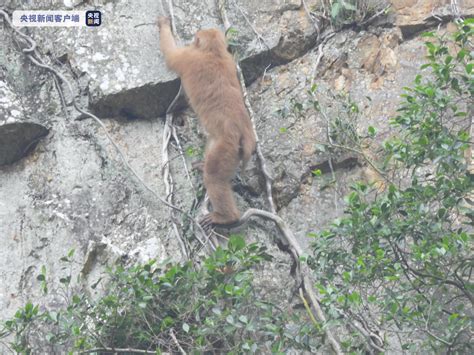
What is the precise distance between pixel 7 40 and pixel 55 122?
961 mm

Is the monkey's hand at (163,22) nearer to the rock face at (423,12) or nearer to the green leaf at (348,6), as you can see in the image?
the green leaf at (348,6)

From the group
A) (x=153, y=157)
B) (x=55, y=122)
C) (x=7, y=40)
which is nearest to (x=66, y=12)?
(x=7, y=40)

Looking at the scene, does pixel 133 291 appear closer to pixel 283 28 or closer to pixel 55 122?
pixel 55 122

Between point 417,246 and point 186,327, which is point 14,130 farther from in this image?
point 417,246

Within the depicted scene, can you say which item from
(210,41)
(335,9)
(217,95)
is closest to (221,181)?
(217,95)

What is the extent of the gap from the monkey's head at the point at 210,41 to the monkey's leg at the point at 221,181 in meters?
1.03

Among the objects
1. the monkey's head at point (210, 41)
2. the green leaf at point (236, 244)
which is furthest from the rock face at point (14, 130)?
the green leaf at point (236, 244)

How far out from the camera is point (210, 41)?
7.00 meters

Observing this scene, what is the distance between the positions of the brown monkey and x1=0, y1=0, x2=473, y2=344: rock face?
21 cm

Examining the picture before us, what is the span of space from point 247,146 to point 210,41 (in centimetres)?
112

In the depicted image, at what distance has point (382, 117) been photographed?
6930 mm

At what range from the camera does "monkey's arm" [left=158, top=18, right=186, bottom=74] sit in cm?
694

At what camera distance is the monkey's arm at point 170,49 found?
6.94 m

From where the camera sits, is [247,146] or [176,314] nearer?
[176,314]
